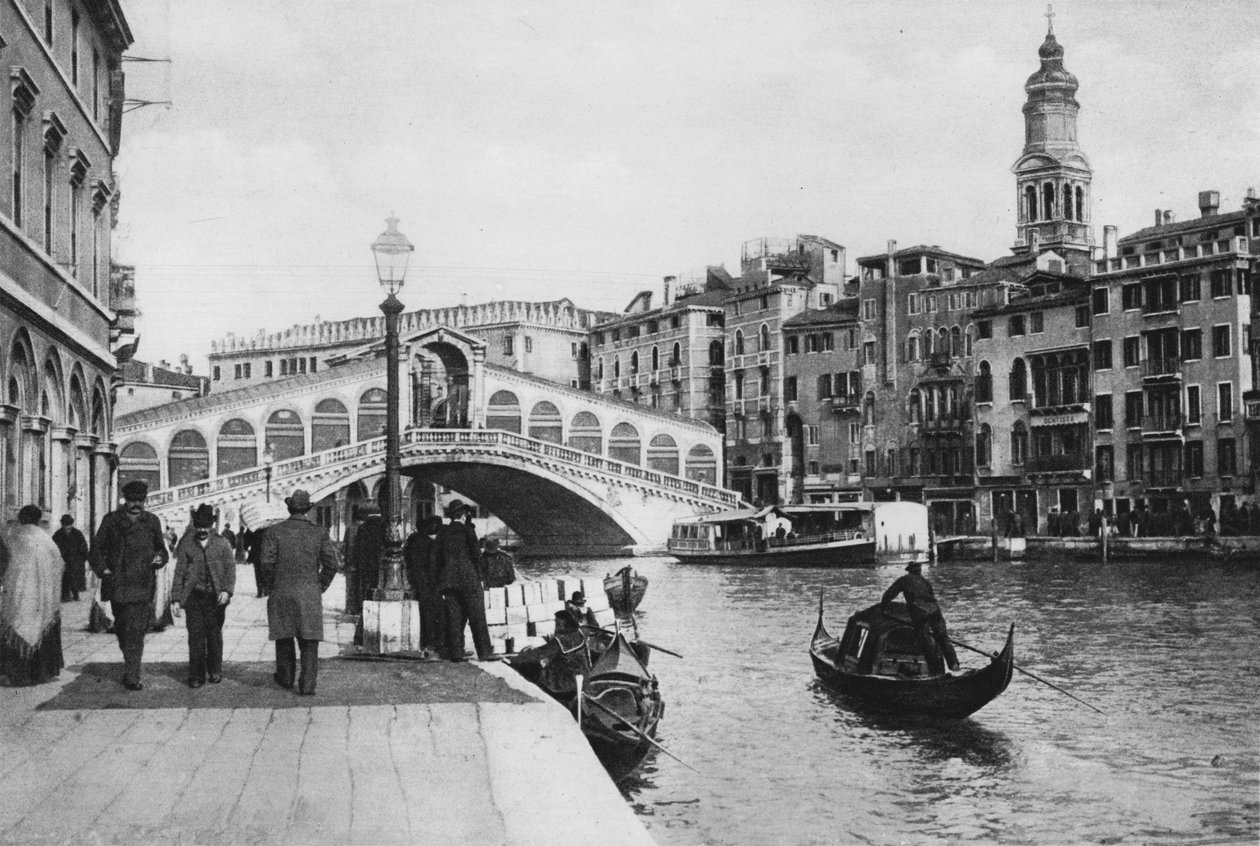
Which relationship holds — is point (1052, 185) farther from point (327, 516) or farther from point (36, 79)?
point (36, 79)

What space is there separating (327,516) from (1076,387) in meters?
31.4

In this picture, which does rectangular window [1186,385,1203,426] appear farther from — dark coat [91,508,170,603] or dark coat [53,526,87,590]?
dark coat [91,508,170,603]

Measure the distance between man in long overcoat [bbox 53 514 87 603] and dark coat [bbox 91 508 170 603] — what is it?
307 inches

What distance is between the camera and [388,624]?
12.2 metres

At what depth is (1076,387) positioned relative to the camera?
4969cm

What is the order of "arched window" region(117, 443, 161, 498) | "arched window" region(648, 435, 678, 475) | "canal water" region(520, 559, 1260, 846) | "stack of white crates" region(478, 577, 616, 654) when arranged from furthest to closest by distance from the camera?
"arched window" region(648, 435, 678, 475) < "arched window" region(117, 443, 161, 498) < "stack of white crates" region(478, 577, 616, 654) < "canal water" region(520, 559, 1260, 846)

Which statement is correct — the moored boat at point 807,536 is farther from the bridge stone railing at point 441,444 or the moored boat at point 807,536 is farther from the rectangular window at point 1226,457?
the rectangular window at point 1226,457

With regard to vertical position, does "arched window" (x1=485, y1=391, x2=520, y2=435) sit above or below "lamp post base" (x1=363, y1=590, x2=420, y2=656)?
above

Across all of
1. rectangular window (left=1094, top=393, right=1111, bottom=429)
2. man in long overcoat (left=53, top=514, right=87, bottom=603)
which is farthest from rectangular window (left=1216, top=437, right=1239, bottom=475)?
man in long overcoat (left=53, top=514, right=87, bottom=603)

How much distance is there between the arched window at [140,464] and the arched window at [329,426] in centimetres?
578

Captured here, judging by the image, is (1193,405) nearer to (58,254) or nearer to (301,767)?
(58,254)

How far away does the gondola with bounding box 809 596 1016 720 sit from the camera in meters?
13.9

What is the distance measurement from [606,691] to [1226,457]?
36818 millimetres

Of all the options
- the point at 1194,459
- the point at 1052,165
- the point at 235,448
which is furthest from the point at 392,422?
the point at 1052,165
